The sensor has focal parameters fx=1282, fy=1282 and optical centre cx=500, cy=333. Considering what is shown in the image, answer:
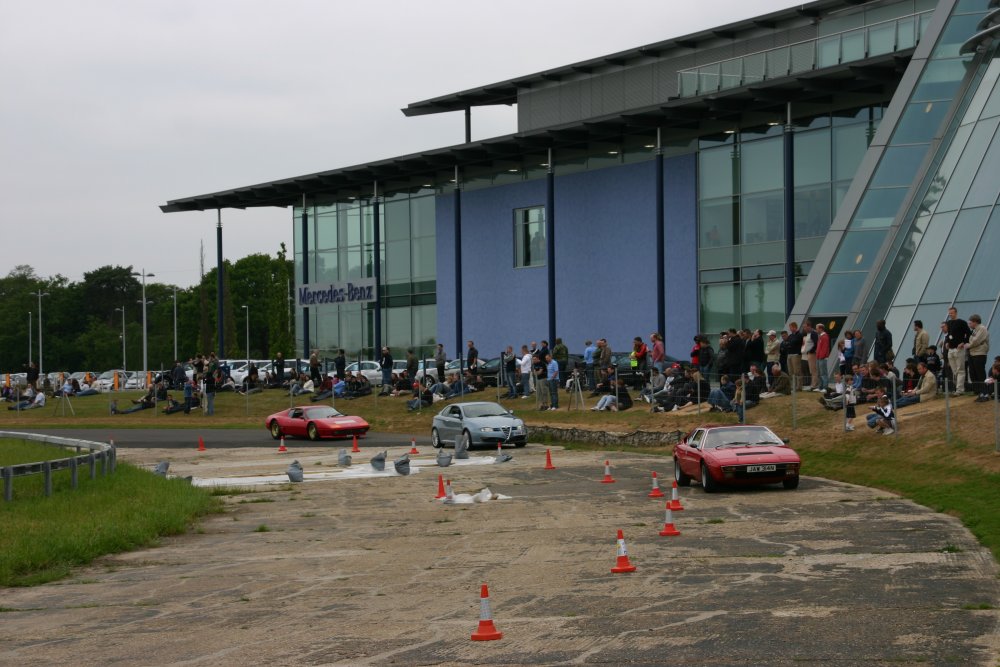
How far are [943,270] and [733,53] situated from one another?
23698 millimetres

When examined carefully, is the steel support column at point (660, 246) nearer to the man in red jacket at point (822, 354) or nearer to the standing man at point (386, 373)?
the standing man at point (386, 373)

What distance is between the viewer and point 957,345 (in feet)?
92.7

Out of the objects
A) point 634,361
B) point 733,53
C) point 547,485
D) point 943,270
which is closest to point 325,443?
point 634,361

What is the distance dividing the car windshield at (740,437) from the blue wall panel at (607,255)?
102 feet

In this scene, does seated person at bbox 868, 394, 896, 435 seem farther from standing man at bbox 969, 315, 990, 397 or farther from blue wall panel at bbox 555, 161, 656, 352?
blue wall panel at bbox 555, 161, 656, 352

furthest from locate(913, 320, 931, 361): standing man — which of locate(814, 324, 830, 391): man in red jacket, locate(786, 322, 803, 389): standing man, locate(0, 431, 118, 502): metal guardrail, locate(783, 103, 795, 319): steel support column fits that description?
locate(0, 431, 118, 502): metal guardrail

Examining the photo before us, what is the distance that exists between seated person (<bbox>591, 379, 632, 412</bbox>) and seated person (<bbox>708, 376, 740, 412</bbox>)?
4830 millimetres

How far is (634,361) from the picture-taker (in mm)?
40812

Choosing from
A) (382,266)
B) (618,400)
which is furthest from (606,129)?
(382,266)

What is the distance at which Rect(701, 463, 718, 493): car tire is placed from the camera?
24000 mm

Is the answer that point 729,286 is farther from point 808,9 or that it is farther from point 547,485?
point 547,485

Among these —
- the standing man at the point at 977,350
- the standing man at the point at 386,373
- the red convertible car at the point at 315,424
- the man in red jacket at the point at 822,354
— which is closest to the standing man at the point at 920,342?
the standing man at the point at 977,350

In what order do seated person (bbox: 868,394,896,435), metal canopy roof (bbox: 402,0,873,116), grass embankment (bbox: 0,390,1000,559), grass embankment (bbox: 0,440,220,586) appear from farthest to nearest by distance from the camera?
metal canopy roof (bbox: 402,0,873,116) < seated person (bbox: 868,394,896,435) < grass embankment (bbox: 0,390,1000,559) < grass embankment (bbox: 0,440,220,586)

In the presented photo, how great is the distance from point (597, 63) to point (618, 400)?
24.7 metres
